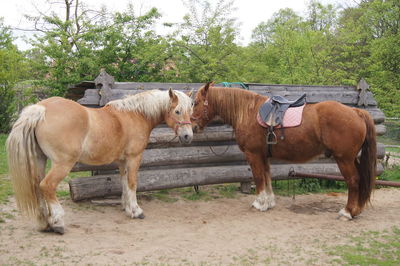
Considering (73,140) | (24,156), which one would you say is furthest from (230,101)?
(24,156)

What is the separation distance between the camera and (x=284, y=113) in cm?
578

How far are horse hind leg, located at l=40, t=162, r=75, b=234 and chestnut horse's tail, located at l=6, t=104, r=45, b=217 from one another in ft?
0.56

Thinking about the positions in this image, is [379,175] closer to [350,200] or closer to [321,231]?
[350,200]

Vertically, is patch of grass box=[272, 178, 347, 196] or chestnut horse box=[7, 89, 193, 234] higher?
chestnut horse box=[7, 89, 193, 234]

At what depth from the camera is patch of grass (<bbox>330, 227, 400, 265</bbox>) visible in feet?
12.8

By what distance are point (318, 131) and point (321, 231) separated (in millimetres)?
1554

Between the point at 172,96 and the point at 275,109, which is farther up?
the point at 172,96

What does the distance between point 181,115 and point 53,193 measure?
82.2 inches

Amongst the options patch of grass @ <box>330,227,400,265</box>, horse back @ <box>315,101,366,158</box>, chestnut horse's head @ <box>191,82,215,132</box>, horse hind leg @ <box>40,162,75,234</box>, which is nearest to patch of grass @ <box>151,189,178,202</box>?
chestnut horse's head @ <box>191,82,215,132</box>

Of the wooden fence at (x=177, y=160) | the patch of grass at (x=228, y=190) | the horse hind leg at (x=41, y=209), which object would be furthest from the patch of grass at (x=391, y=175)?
the horse hind leg at (x=41, y=209)

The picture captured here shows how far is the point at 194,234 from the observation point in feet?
15.9

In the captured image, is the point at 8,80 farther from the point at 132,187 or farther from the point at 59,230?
the point at 59,230

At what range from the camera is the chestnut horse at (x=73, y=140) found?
4.29 m

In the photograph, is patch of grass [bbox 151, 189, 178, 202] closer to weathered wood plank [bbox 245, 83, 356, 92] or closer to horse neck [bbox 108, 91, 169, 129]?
horse neck [bbox 108, 91, 169, 129]
